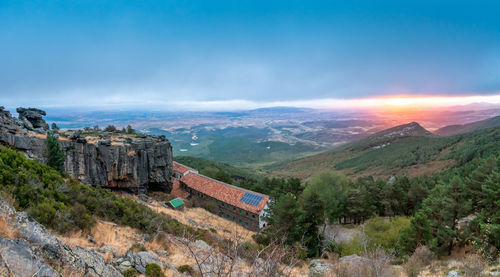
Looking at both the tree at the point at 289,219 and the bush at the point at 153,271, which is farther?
the tree at the point at 289,219

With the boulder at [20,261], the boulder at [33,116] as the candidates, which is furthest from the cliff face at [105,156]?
the boulder at [20,261]

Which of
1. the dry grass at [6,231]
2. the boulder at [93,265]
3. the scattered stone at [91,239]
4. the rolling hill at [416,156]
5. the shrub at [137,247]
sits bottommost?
the rolling hill at [416,156]

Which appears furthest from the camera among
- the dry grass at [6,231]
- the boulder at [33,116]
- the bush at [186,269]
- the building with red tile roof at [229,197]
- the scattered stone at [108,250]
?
the boulder at [33,116]

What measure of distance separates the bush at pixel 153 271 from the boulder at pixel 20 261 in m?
3.98

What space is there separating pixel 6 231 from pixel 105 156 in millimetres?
30037

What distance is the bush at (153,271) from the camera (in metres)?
8.55

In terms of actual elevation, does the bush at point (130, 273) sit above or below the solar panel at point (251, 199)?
above

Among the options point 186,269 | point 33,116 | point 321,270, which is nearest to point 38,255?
point 186,269

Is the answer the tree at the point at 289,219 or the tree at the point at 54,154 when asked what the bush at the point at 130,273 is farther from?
the tree at the point at 54,154

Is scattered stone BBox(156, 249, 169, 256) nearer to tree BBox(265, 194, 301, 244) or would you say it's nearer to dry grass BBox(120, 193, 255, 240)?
dry grass BBox(120, 193, 255, 240)

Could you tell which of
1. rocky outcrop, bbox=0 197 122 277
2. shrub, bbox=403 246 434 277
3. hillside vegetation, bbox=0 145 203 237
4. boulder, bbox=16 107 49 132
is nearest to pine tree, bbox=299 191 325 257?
shrub, bbox=403 246 434 277

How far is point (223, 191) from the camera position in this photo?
41031 mm

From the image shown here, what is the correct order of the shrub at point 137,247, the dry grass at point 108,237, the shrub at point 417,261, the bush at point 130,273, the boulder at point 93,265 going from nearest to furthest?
the boulder at point 93,265 → the bush at point 130,273 → the dry grass at point 108,237 → the shrub at point 137,247 → the shrub at point 417,261

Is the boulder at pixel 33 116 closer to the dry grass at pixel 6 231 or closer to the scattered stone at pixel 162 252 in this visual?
the scattered stone at pixel 162 252
